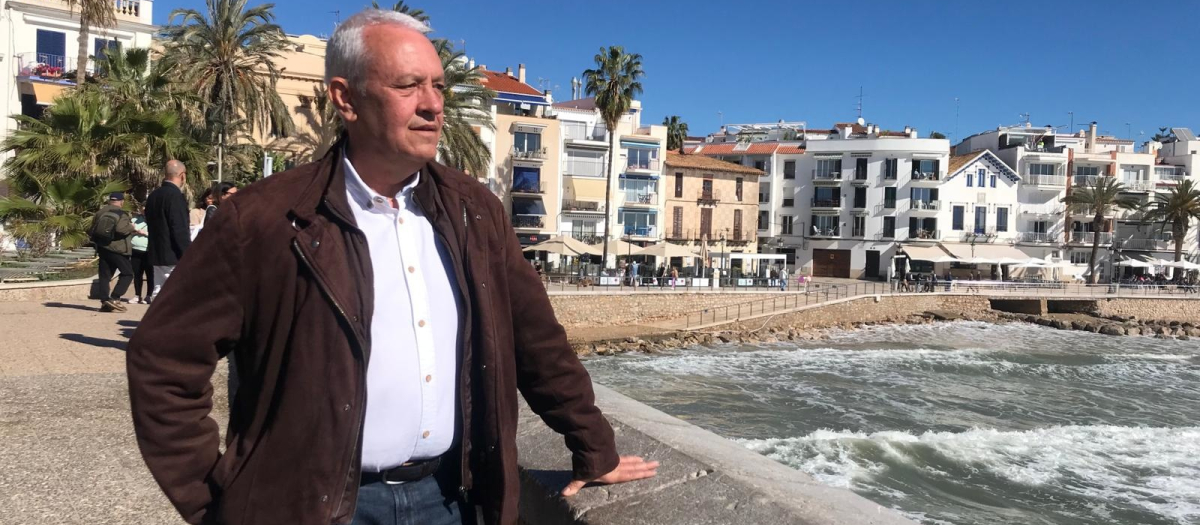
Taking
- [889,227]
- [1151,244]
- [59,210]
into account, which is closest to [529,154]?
[889,227]

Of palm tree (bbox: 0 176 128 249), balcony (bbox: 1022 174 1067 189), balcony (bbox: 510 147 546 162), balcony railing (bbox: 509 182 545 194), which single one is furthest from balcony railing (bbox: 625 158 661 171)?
palm tree (bbox: 0 176 128 249)

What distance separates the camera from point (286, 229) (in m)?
1.61

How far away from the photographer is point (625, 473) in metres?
2.49

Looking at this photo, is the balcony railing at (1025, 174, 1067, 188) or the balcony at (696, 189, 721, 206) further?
the balcony railing at (1025, 174, 1067, 188)

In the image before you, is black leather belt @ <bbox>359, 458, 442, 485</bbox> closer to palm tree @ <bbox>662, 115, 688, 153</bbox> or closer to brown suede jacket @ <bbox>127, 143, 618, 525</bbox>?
brown suede jacket @ <bbox>127, 143, 618, 525</bbox>

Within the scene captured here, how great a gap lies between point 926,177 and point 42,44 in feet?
162

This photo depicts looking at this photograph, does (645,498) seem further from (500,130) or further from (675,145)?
(675,145)

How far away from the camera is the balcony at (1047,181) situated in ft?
198

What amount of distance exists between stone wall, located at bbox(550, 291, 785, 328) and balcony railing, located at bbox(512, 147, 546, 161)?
12.9m

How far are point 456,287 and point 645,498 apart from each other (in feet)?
3.17

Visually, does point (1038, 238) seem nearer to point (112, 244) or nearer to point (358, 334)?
point (112, 244)

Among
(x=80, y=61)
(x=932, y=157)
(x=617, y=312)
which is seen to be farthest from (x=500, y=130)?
(x=932, y=157)

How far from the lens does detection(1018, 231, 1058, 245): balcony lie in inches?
2363

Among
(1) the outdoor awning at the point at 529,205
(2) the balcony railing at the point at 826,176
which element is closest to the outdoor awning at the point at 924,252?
(2) the balcony railing at the point at 826,176
